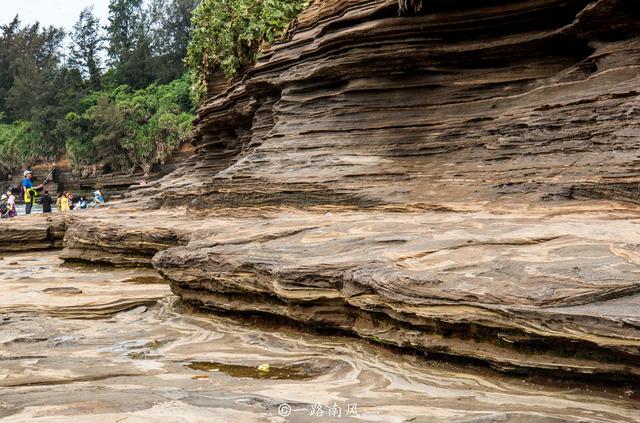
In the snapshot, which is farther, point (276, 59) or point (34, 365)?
point (276, 59)

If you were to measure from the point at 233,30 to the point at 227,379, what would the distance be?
14101 mm

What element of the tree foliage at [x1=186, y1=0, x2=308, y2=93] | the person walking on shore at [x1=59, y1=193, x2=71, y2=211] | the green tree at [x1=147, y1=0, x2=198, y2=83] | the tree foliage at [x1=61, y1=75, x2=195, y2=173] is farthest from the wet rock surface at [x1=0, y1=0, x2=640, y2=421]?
the green tree at [x1=147, y1=0, x2=198, y2=83]

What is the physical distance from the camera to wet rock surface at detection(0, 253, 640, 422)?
3.81 metres

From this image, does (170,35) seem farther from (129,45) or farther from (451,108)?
(451,108)

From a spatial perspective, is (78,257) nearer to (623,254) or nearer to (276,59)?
(276,59)

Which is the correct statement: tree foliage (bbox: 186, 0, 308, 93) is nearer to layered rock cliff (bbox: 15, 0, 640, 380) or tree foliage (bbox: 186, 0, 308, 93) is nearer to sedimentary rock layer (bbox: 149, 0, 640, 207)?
layered rock cliff (bbox: 15, 0, 640, 380)

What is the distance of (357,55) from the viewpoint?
33.1ft

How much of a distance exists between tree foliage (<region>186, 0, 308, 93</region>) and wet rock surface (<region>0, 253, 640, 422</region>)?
909 centimetres

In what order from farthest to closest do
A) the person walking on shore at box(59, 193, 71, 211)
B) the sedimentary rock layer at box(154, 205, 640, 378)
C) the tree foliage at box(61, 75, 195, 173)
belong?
the tree foliage at box(61, 75, 195, 173) → the person walking on shore at box(59, 193, 71, 211) → the sedimentary rock layer at box(154, 205, 640, 378)

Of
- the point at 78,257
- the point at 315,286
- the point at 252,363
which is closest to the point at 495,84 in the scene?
the point at 315,286

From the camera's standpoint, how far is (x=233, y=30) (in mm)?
17500

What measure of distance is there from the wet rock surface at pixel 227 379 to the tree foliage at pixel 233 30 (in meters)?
9.09

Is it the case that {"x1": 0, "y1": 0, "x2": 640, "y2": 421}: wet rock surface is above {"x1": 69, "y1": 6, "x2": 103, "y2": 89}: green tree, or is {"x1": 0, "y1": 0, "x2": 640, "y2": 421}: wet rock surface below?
below

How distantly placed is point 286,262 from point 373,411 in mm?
2275
